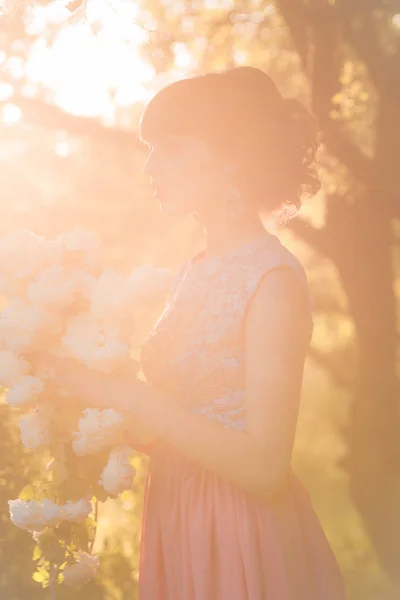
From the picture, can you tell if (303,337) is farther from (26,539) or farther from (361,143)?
(361,143)

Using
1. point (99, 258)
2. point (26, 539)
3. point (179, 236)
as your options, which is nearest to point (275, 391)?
point (99, 258)

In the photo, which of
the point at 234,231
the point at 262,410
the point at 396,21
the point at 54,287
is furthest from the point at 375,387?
the point at 54,287

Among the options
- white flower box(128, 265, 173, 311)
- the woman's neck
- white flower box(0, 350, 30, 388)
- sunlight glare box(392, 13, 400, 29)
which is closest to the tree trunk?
sunlight glare box(392, 13, 400, 29)

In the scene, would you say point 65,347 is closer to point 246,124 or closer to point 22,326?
point 22,326

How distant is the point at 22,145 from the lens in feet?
17.2

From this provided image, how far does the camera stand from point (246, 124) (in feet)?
6.81

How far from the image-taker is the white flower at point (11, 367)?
6.11ft

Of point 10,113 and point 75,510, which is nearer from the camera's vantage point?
point 75,510

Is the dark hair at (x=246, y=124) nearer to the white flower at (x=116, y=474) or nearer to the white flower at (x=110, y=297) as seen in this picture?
the white flower at (x=110, y=297)

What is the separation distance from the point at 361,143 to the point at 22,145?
2732mm

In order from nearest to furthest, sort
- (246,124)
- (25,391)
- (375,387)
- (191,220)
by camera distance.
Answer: (25,391) < (246,124) < (375,387) < (191,220)

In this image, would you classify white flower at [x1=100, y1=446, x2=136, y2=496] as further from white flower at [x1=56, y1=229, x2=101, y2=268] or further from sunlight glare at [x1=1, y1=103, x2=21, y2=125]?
sunlight glare at [x1=1, y1=103, x2=21, y2=125]

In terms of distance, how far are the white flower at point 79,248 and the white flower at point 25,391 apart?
1.21ft

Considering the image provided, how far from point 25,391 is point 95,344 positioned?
0.77 ft
